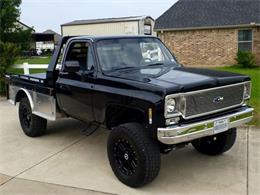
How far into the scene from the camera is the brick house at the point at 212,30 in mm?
21203

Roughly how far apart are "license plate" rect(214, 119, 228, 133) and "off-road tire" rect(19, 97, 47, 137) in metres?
3.72

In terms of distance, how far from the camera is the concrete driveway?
15.8ft

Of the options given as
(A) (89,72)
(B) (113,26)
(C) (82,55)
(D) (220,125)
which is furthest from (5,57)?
(B) (113,26)

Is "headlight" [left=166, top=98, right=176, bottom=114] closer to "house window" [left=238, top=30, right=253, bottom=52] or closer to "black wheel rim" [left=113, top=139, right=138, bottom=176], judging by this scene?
"black wheel rim" [left=113, top=139, right=138, bottom=176]

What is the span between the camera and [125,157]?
4.95m

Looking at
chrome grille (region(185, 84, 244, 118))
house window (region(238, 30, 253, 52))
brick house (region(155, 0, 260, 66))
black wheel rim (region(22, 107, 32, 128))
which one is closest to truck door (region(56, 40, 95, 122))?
black wheel rim (region(22, 107, 32, 128))

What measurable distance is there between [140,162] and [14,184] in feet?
5.93

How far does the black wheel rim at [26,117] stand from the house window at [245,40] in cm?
1648

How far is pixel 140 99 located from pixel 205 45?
1832cm

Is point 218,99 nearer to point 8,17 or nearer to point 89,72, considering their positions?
point 89,72

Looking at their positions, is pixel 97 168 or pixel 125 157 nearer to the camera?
pixel 125 157

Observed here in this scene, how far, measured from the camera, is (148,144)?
4.61 metres

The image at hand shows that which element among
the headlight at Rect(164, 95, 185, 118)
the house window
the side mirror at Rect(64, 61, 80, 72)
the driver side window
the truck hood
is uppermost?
the house window

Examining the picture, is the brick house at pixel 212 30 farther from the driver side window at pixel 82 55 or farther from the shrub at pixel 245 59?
the driver side window at pixel 82 55
